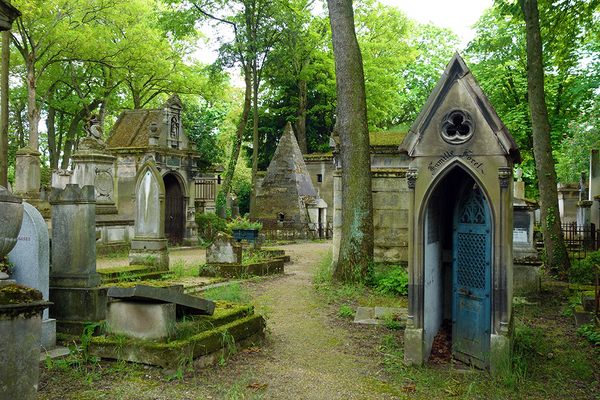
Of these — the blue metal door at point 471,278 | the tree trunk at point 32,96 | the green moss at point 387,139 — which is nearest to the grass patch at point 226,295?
the blue metal door at point 471,278

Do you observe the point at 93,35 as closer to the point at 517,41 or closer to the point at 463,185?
the point at 517,41

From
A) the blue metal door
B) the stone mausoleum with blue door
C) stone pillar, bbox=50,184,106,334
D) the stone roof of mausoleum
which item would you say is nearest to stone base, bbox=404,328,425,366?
the stone mausoleum with blue door

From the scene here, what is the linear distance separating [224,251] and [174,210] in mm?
9540

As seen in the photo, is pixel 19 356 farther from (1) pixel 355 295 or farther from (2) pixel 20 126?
(2) pixel 20 126

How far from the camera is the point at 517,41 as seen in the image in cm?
2836

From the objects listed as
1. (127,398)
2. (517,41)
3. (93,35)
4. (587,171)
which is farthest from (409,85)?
(127,398)

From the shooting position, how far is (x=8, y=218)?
3.50m

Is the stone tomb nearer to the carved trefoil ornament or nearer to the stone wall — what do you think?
the carved trefoil ornament

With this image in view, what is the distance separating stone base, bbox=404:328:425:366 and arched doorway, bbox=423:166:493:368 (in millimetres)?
239

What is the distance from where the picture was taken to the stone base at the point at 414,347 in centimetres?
590

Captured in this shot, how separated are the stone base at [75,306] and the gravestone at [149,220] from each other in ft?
18.7

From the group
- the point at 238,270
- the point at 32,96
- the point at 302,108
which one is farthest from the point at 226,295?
the point at 302,108

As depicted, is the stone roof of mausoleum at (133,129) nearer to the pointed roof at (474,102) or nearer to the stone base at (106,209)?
the stone base at (106,209)

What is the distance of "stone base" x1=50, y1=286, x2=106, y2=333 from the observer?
6.94 meters
